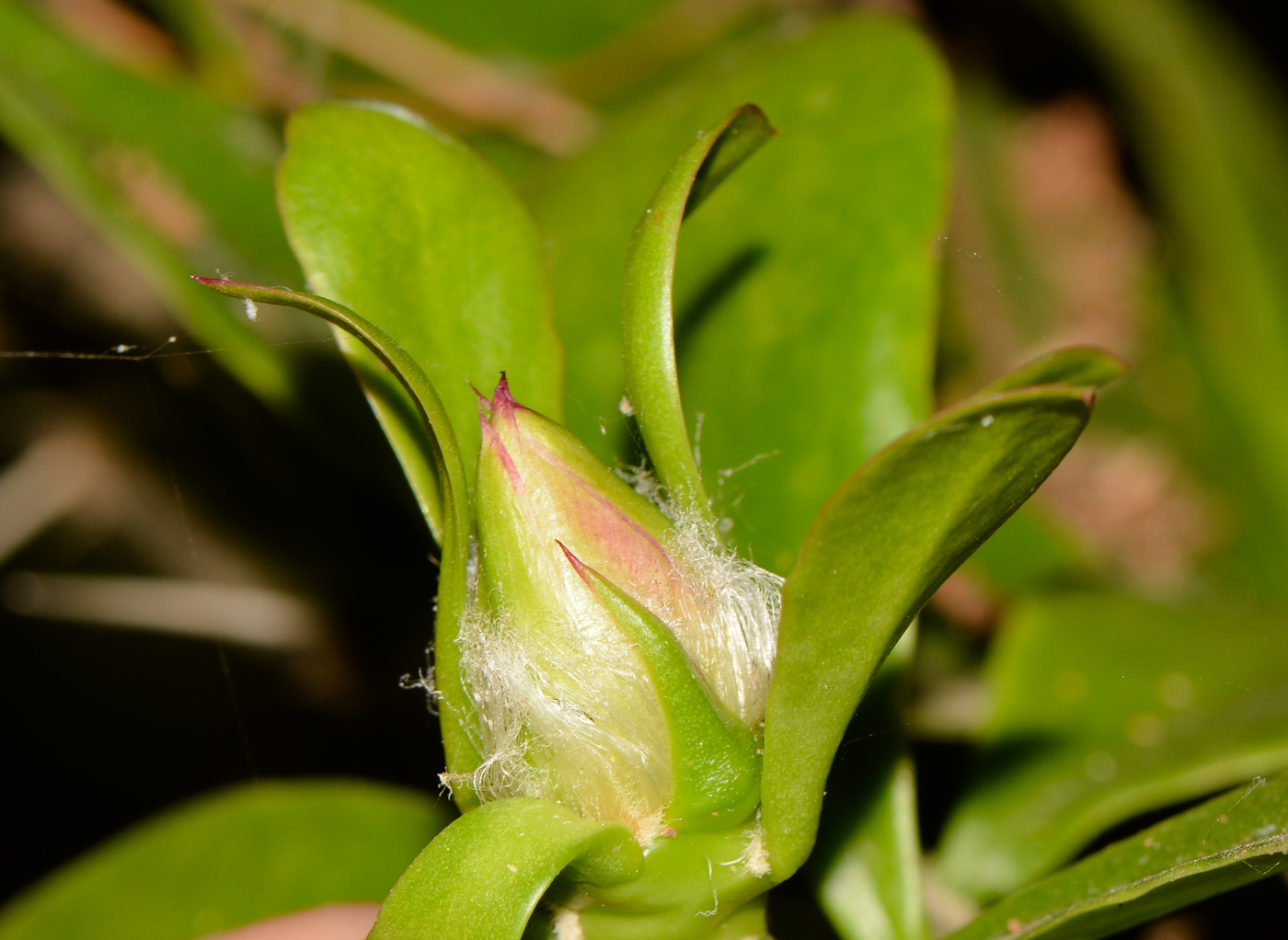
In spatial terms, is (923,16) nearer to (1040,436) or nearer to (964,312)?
(964,312)

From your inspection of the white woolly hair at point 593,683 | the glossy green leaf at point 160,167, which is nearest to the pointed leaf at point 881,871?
the white woolly hair at point 593,683

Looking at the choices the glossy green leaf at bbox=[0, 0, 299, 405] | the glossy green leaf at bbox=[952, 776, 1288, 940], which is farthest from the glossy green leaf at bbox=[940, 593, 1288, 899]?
the glossy green leaf at bbox=[0, 0, 299, 405]

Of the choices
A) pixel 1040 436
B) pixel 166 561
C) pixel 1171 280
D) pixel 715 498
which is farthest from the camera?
pixel 1171 280

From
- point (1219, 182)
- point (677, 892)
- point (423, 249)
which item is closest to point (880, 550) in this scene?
point (677, 892)

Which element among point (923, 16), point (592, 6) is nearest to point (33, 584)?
point (592, 6)

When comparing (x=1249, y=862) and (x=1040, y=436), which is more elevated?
(x=1040, y=436)
